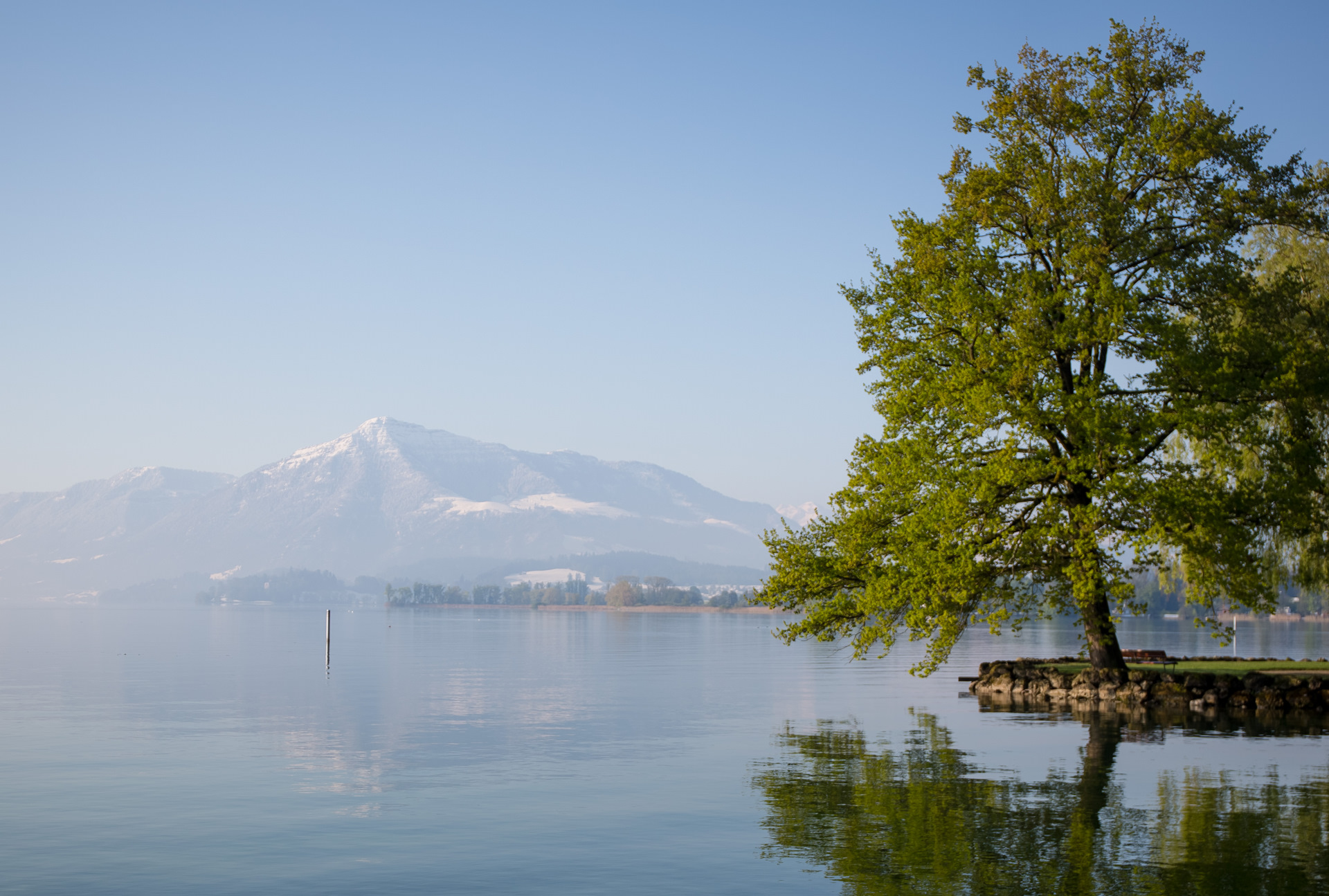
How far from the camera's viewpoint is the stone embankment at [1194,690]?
45.9 metres

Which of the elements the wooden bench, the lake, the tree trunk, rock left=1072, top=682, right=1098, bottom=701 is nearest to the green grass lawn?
the wooden bench

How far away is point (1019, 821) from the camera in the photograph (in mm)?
24844

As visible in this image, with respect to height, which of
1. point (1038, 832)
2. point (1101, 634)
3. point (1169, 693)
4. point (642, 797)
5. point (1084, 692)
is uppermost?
point (1101, 634)

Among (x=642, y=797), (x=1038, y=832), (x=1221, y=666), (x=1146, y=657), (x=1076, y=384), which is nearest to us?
(x=1038, y=832)

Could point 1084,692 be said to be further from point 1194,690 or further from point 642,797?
point 642,797

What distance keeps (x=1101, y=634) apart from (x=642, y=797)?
2456cm

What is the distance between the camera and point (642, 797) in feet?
97.2

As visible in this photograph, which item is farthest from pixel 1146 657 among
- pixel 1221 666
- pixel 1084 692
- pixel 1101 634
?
pixel 1101 634

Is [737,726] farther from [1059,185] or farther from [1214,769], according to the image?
[1059,185]

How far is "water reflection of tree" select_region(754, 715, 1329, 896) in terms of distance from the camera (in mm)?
19703

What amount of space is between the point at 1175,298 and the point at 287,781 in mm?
34445

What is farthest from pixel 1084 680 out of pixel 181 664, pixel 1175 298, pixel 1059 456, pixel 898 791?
pixel 181 664

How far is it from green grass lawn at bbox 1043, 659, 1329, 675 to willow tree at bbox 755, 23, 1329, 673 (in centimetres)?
624

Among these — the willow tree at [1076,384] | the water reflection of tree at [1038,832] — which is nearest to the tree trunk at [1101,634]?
the willow tree at [1076,384]
